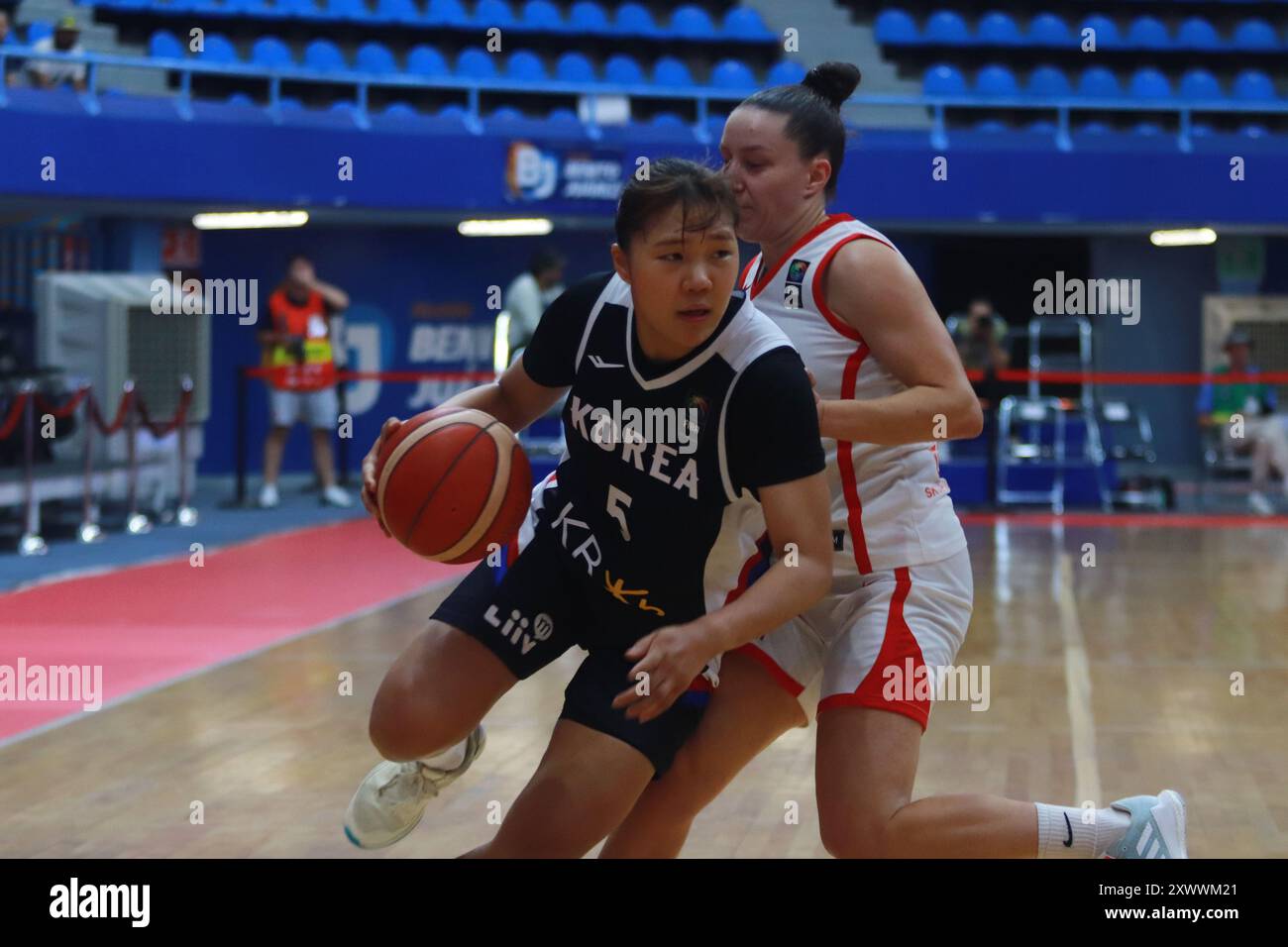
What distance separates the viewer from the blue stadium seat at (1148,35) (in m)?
18.7

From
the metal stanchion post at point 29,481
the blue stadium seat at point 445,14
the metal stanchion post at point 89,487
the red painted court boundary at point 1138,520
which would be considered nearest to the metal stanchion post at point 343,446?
the metal stanchion post at point 89,487

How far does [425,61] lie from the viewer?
16.8 metres

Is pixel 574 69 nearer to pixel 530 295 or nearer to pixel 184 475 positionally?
pixel 530 295

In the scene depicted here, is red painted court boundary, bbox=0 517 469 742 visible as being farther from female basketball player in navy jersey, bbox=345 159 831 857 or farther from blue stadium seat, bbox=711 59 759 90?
blue stadium seat, bbox=711 59 759 90

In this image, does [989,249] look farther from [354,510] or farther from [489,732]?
[489,732]

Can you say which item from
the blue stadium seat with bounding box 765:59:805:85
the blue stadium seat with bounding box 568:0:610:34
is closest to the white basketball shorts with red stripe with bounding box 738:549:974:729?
the blue stadium seat with bounding box 765:59:805:85

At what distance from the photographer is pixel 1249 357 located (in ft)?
57.7

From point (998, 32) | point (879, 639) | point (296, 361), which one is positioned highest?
point (998, 32)

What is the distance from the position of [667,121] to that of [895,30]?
3963 millimetres

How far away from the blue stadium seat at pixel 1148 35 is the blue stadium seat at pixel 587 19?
6.14 m

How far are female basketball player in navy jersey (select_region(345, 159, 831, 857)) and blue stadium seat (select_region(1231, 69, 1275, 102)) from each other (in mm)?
17149

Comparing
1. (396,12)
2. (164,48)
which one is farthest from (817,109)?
(396,12)

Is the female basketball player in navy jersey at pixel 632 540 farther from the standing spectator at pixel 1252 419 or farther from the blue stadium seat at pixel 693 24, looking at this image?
the blue stadium seat at pixel 693 24
